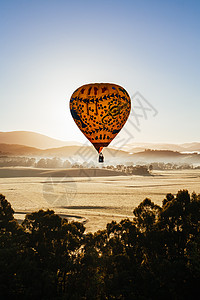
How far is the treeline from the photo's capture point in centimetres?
980

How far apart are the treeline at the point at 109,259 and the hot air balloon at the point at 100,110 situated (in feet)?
15.7

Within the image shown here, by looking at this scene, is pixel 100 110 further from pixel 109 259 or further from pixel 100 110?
pixel 109 259

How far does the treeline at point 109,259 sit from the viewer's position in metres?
9.80

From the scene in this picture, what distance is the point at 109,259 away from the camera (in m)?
10.6

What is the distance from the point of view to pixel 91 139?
16000 millimetres

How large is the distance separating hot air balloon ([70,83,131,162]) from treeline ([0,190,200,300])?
477 cm

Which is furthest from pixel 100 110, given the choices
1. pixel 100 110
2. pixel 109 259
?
pixel 109 259

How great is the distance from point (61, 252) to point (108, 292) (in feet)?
7.37

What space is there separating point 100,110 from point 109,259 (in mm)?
7262

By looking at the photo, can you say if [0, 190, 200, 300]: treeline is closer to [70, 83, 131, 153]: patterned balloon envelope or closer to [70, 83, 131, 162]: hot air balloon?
[70, 83, 131, 162]: hot air balloon

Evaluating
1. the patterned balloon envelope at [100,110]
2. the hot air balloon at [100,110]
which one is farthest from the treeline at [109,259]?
the patterned balloon envelope at [100,110]

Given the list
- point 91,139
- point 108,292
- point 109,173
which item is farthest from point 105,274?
point 109,173

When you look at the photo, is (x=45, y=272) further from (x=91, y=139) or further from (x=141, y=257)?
(x=91, y=139)

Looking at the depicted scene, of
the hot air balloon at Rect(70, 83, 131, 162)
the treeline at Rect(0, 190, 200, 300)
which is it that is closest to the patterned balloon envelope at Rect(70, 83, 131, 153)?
the hot air balloon at Rect(70, 83, 131, 162)
